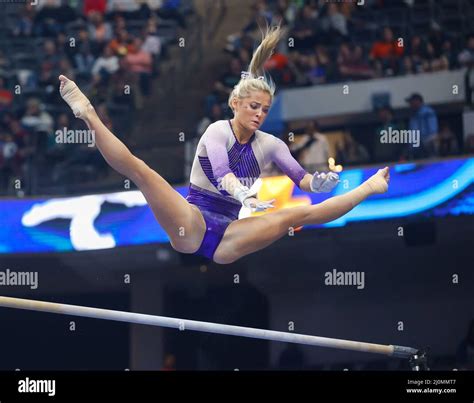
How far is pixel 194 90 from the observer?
9.98 meters

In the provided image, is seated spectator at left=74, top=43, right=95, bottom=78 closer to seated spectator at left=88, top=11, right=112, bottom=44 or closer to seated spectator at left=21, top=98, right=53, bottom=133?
seated spectator at left=88, top=11, right=112, bottom=44

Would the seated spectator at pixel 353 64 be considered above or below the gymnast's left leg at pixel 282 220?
above

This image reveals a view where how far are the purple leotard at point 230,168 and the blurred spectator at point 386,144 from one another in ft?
6.68

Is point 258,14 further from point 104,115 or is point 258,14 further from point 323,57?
point 104,115

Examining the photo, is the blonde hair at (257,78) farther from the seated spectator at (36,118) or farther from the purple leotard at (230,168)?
the seated spectator at (36,118)

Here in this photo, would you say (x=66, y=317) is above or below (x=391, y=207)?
below

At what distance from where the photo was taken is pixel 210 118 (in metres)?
9.50

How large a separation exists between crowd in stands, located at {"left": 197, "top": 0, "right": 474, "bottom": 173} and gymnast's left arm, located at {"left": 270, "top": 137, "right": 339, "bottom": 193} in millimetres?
1747

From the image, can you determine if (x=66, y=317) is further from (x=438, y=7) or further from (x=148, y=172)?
(x=438, y=7)

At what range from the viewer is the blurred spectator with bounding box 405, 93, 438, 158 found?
357 inches

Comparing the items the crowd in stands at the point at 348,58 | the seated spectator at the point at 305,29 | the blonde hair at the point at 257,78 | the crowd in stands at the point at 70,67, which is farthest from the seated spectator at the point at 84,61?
the blonde hair at the point at 257,78

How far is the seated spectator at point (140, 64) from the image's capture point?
10.2 metres

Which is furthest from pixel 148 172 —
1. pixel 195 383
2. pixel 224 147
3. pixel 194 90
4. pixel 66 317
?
pixel 194 90

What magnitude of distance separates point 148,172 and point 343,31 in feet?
13.4
